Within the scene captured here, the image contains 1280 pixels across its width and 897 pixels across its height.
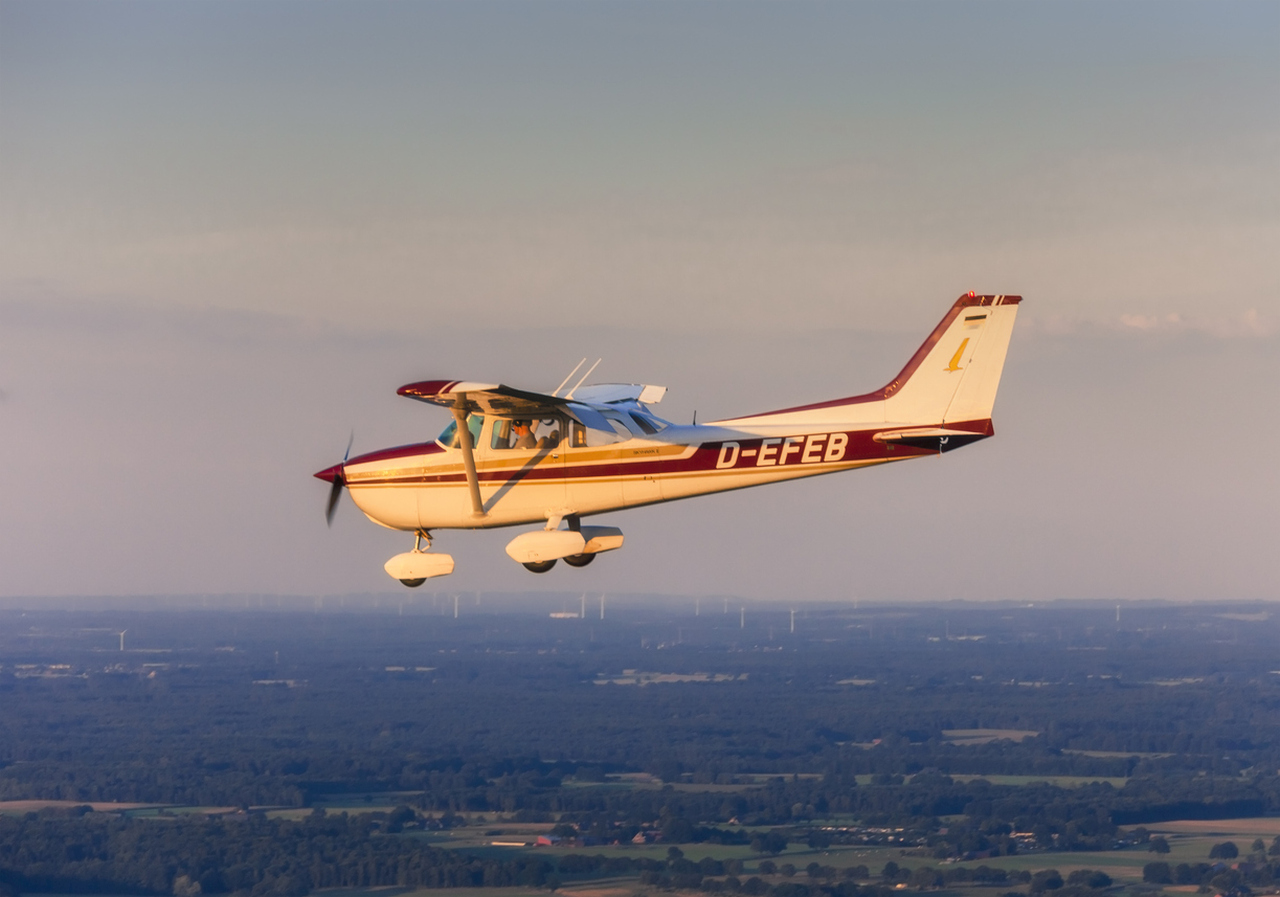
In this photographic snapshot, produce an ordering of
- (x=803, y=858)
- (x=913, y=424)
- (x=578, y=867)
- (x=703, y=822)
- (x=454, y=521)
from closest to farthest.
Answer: (x=913, y=424) → (x=454, y=521) → (x=578, y=867) → (x=803, y=858) → (x=703, y=822)

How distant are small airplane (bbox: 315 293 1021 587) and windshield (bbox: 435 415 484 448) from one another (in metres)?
0.02

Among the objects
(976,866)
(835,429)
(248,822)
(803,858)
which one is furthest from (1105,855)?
(835,429)

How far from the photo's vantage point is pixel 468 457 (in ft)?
91.2

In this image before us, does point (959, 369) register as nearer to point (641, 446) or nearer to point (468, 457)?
point (641, 446)

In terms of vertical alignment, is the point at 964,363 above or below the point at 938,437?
above

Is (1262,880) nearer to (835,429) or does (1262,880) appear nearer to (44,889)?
(44,889)

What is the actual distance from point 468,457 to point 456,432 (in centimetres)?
105

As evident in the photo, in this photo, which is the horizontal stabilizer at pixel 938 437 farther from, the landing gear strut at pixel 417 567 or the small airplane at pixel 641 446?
the landing gear strut at pixel 417 567

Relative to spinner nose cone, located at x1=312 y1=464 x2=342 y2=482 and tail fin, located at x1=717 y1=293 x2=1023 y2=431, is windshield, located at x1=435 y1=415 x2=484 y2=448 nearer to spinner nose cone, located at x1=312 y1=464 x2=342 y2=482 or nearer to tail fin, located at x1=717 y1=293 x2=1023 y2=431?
spinner nose cone, located at x1=312 y1=464 x2=342 y2=482

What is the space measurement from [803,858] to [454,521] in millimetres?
144530

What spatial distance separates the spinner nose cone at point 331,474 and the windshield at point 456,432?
2107 millimetres

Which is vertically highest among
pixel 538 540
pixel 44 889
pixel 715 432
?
pixel 715 432

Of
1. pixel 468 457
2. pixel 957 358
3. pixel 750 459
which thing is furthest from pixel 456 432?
pixel 957 358

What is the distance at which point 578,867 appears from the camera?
511 ft
